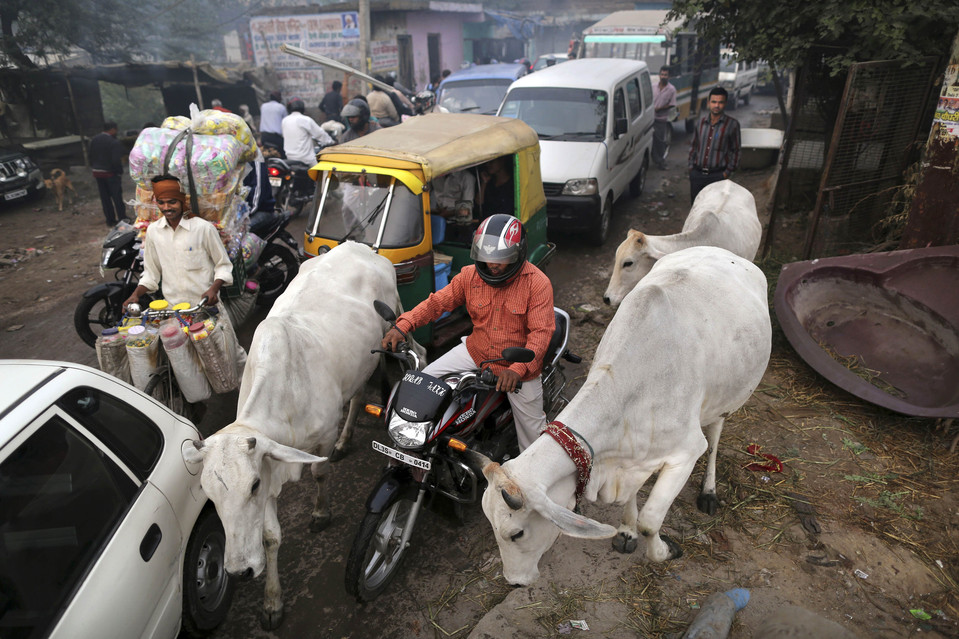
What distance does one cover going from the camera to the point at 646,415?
3176 millimetres

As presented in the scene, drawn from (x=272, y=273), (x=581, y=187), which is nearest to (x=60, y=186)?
(x=272, y=273)

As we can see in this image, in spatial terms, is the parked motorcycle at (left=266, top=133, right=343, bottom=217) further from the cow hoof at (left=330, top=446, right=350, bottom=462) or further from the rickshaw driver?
the rickshaw driver

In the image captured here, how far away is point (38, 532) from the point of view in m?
2.34

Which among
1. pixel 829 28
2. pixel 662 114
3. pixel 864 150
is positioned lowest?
pixel 662 114

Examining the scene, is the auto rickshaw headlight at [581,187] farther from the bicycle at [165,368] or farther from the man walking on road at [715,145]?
the bicycle at [165,368]

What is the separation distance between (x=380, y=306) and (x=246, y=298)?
287 centimetres

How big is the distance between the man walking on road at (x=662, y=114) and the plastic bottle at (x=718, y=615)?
10.8 metres

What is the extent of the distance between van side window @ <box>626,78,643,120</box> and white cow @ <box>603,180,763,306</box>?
382 cm

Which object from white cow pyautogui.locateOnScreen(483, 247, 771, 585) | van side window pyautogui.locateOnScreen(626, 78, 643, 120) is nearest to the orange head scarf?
white cow pyautogui.locateOnScreen(483, 247, 771, 585)

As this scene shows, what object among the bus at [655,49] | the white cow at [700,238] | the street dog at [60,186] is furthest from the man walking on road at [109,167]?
the bus at [655,49]

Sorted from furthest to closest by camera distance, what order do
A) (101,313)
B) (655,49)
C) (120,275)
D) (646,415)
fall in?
(655,49)
(120,275)
(101,313)
(646,415)

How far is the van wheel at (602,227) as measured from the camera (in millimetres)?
8492

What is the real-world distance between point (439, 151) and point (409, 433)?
2987mm

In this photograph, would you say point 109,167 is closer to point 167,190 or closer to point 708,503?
point 167,190
